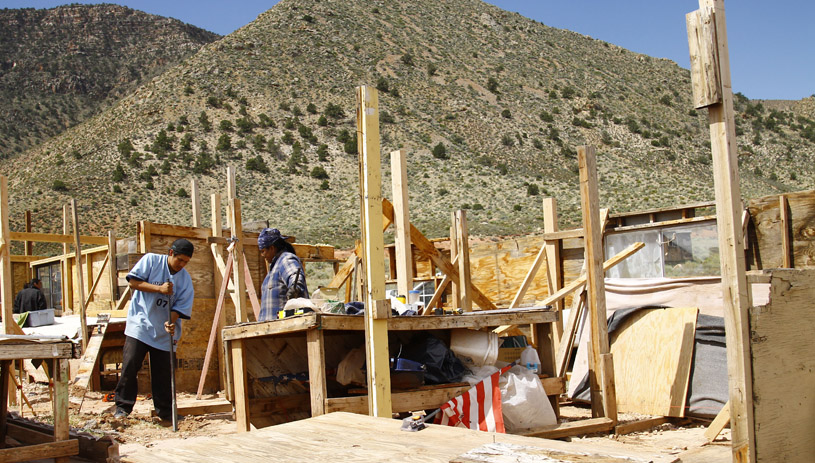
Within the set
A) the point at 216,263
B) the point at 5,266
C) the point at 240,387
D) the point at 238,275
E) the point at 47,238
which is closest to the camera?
the point at 240,387

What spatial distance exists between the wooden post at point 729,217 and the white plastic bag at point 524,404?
7.73ft

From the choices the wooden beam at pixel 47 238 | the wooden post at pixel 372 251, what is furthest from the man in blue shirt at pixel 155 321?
the wooden beam at pixel 47 238

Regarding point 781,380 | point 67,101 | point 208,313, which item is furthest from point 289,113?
point 781,380

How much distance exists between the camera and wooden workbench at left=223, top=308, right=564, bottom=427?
542 centimetres

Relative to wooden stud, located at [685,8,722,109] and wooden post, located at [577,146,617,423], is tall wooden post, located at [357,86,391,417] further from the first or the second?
wooden stud, located at [685,8,722,109]

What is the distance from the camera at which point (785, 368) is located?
3818 millimetres

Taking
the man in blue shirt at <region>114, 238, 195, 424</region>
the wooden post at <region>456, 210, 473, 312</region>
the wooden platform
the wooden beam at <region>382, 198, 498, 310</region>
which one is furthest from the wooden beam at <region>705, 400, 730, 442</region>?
the man in blue shirt at <region>114, 238, 195, 424</region>

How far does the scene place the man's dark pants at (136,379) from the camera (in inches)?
278

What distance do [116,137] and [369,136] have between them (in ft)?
150

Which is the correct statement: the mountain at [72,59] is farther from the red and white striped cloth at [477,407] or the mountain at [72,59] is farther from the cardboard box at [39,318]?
the red and white striped cloth at [477,407]

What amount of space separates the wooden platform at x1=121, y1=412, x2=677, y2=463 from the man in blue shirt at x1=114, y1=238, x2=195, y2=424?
3.74 meters

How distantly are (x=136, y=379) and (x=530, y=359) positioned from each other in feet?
11.9

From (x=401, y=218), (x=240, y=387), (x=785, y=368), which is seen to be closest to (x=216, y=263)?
(x=240, y=387)

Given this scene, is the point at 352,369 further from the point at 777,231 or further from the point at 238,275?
the point at 777,231
